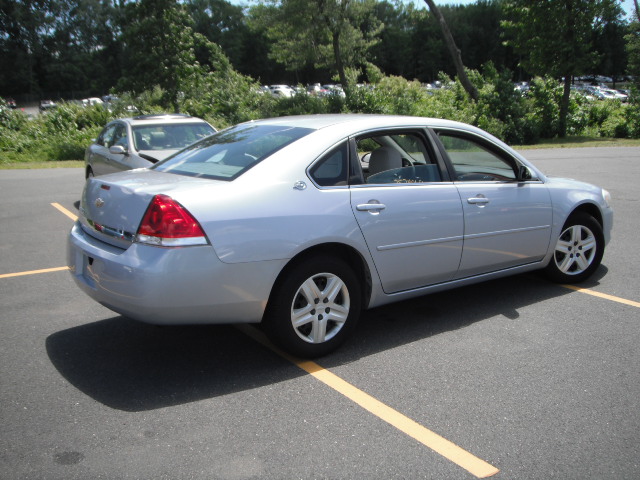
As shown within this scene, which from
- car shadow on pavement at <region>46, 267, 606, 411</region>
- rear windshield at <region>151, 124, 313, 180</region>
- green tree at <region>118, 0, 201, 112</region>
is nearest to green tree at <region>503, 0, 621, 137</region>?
green tree at <region>118, 0, 201, 112</region>

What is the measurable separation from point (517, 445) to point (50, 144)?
21.5 meters

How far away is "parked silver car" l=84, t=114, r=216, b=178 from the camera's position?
8.98m

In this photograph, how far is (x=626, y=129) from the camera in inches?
1078

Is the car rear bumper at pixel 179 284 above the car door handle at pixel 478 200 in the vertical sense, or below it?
below

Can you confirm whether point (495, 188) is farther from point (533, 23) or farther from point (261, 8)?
point (261, 8)

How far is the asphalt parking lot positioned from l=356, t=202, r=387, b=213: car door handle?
3.23 feet

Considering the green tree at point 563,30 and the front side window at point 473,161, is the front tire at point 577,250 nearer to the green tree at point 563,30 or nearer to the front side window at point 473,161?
the front side window at point 473,161

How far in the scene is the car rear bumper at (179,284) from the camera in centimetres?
353

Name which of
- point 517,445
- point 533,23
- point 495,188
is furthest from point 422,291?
point 533,23

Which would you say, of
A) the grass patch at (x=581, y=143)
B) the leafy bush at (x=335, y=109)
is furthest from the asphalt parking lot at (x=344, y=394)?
the grass patch at (x=581, y=143)

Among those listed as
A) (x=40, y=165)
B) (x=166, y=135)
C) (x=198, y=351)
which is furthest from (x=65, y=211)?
(x=40, y=165)

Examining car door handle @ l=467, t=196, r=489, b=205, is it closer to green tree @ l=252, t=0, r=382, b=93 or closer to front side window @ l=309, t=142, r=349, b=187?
front side window @ l=309, t=142, r=349, b=187

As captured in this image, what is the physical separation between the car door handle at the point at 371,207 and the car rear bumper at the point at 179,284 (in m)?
0.73

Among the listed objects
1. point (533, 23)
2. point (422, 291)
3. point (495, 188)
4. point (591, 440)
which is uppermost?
point (533, 23)
